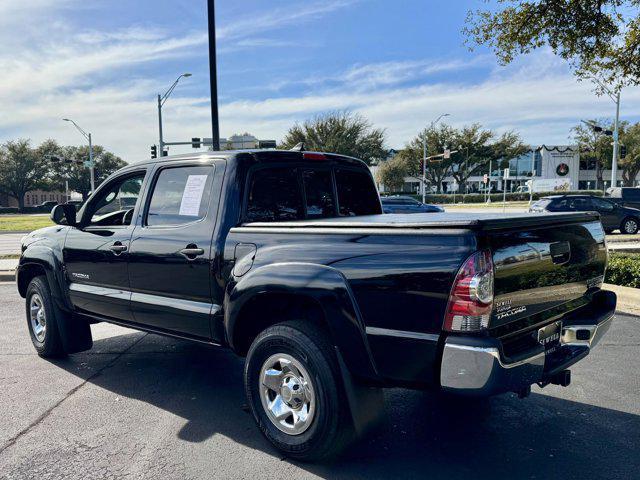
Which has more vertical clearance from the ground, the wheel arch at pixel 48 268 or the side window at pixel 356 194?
the side window at pixel 356 194

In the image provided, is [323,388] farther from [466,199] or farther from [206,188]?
[466,199]

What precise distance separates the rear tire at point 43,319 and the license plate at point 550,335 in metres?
4.38

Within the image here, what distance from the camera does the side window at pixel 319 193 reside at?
164 inches

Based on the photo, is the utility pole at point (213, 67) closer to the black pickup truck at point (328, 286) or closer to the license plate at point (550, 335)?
the black pickup truck at point (328, 286)

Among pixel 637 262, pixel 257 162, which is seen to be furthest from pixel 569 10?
pixel 257 162

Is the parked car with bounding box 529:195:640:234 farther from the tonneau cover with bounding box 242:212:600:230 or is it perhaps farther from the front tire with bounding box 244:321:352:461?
the front tire with bounding box 244:321:352:461

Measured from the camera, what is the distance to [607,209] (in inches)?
755

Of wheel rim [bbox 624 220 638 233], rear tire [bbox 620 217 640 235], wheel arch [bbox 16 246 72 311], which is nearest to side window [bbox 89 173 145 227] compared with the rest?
wheel arch [bbox 16 246 72 311]

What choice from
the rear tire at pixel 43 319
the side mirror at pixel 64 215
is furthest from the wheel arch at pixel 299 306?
the rear tire at pixel 43 319

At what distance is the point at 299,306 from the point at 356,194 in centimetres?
175

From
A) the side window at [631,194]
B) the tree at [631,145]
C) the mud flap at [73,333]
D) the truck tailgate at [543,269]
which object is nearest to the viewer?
the truck tailgate at [543,269]

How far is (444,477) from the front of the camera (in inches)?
116

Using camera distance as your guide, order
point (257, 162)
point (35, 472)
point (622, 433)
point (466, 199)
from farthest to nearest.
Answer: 1. point (466, 199)
2. point (257, 162)
3. point (622, 433)
4. point (35, 472)

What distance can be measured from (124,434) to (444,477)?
2.16 m
